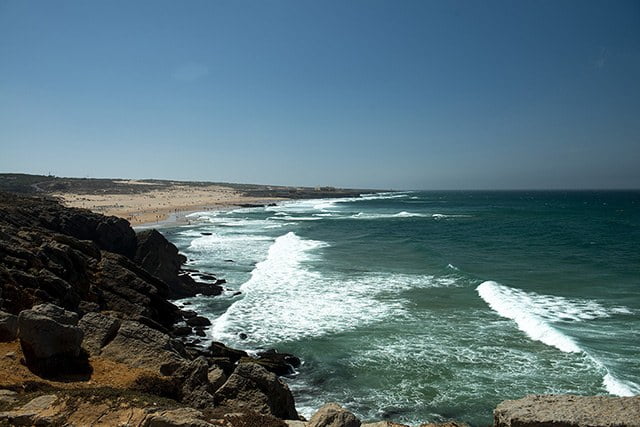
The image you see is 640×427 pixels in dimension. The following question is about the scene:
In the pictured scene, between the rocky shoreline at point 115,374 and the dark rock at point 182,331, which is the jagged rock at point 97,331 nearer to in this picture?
the rocky shoreline at point 115,374

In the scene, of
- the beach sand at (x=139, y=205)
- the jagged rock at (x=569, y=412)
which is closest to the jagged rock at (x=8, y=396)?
the jagged rock at (x=569, y=412)

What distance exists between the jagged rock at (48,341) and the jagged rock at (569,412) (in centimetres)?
915

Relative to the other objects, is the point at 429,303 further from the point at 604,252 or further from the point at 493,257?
the point at 604,252

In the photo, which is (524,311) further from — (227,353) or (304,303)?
(227,353)

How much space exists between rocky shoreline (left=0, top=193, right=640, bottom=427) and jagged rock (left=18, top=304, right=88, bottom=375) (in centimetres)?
2

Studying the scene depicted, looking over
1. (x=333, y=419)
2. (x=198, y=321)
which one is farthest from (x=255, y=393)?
(x=198, y=321)

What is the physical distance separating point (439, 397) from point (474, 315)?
8.53m

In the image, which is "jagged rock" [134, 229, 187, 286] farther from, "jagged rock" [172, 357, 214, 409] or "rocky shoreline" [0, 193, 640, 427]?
"jagged rock" [172, 357, 214, 409]

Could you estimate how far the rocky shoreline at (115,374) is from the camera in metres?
6.76

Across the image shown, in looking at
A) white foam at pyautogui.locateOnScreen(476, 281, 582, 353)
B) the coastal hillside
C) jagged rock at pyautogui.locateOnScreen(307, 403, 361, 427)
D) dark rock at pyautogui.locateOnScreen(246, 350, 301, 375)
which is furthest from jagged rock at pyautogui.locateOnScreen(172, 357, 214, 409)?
the coastal hillside

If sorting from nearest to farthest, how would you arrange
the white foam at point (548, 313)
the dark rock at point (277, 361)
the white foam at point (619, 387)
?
the white foam at point (619, 387), the white foam at point (548, 313), the dark rock at point (277, 361)

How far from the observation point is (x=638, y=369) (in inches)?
561

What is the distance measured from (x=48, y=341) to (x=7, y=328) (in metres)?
1.80

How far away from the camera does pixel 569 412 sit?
22.1ft
